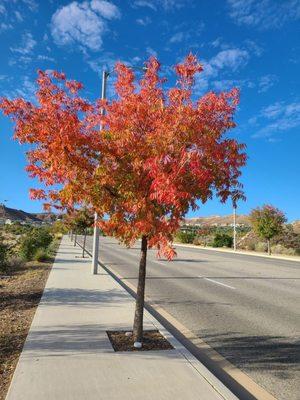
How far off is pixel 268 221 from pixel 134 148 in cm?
3378

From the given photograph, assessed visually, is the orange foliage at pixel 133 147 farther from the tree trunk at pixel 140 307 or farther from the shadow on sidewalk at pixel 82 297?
the shadow on sidewalk at pixel 82 297

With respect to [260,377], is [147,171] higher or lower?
higher

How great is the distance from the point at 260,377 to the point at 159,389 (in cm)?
161

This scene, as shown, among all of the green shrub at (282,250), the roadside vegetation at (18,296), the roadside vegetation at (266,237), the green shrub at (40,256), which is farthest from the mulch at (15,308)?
the green shrub at (282,250)

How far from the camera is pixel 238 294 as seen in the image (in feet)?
44.5

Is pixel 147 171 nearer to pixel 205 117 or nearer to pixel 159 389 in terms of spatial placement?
pixel 205 117

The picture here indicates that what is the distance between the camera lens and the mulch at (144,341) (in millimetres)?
7069

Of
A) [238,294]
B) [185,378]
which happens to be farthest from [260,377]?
[238,294]

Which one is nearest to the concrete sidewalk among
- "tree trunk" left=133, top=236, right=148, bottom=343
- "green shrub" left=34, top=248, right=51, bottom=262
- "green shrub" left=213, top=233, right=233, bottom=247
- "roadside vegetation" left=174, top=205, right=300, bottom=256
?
"tree trunk" left=133, top=236, right=148, bottom=343

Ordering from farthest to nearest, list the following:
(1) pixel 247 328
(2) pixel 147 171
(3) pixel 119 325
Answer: (1) pixel 247 328 < (3) pixel 119 325 < (2) pixel 147 171

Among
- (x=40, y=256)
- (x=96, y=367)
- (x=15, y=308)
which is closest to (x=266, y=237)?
(x=40, y=256)

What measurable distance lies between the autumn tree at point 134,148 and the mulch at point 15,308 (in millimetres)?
1865

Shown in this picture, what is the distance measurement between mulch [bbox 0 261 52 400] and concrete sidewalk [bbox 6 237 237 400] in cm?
14

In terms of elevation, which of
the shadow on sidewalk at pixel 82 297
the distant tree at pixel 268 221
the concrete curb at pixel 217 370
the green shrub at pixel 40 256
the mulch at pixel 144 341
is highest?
the distant tree at pixel 268 221
